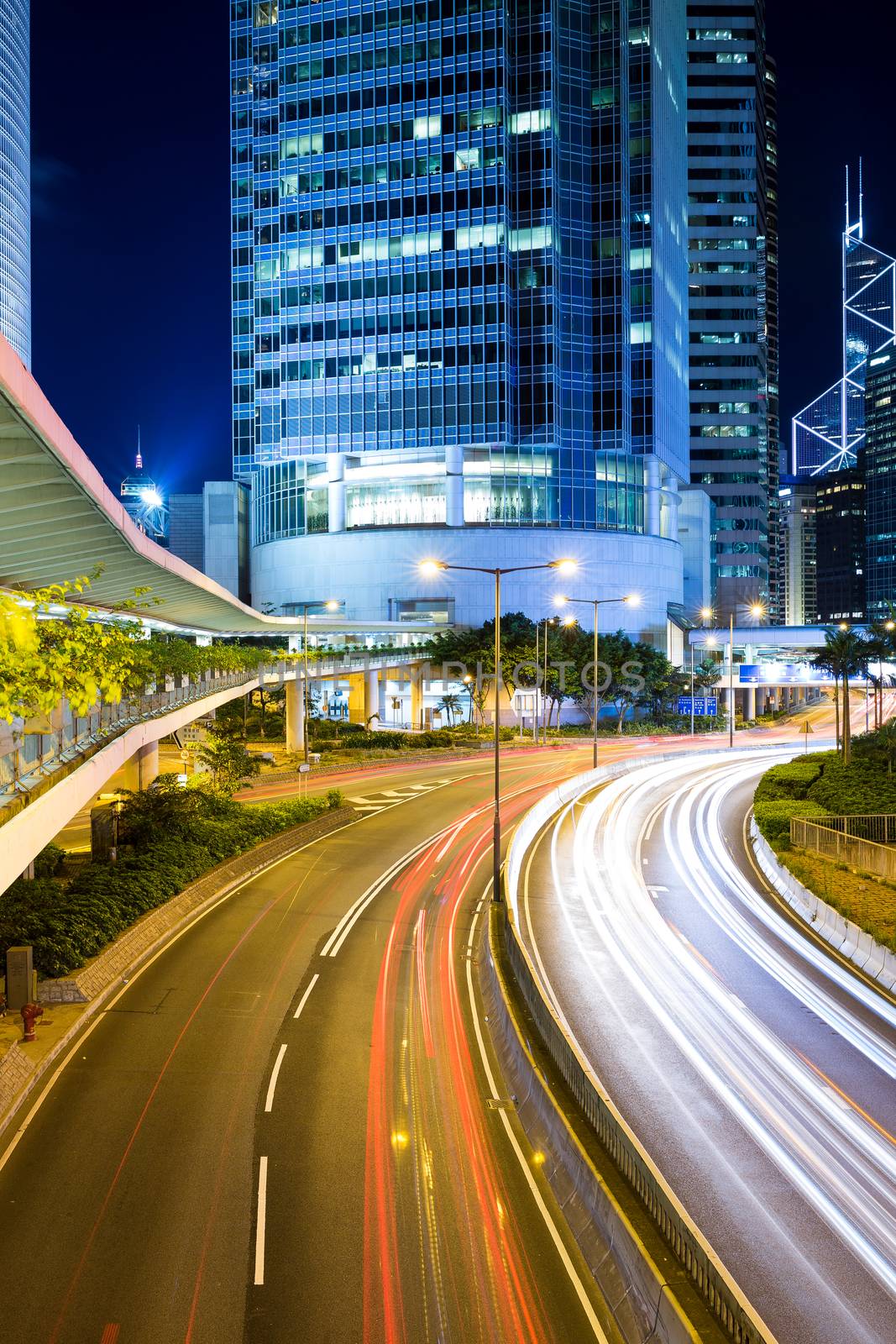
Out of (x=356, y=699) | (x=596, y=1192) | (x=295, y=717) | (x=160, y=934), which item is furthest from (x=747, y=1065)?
(x=356, y=699)

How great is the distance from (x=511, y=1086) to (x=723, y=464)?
5529 inches

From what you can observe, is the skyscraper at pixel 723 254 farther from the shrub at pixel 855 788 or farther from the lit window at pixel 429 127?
the shrub at pixel 855 788

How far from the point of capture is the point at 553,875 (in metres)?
31.1

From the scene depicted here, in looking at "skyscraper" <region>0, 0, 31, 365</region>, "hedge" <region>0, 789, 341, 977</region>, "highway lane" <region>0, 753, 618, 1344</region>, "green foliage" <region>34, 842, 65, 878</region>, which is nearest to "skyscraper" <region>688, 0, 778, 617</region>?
"skyscraper" <region>0, 0, 31, 365</region>

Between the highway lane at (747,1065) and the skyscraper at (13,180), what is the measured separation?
147 m

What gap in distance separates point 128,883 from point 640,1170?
17.5m

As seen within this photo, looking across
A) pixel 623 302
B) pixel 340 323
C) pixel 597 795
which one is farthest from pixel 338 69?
pixel 597 795

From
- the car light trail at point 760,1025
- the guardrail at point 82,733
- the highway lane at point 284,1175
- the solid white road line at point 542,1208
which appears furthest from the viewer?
the guardrail at point 82,733

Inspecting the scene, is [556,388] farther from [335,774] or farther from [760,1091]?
[760,1091]

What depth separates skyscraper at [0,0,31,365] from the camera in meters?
143


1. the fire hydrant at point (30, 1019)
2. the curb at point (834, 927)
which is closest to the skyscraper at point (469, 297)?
the curb at point (834, 927)

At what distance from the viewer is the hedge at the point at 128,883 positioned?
64.7ft

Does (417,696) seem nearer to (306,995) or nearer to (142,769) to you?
(142,769)

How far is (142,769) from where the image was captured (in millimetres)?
35594
